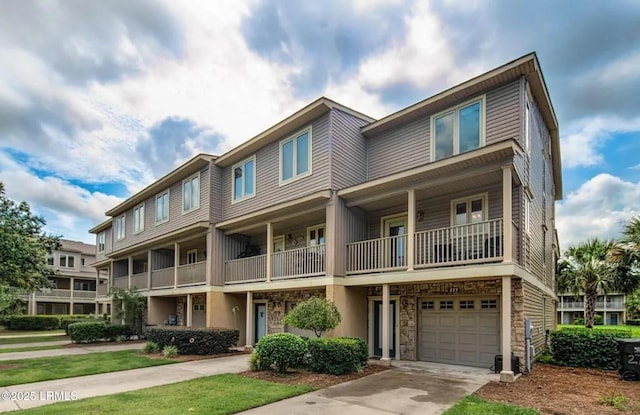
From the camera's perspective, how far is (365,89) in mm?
18016

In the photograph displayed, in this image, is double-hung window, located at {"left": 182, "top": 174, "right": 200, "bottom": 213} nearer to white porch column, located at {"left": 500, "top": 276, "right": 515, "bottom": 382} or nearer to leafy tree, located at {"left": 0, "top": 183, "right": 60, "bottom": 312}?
leafy tree, located at {"left": 0, "top": 183, "right": 60, "bottom": 312}

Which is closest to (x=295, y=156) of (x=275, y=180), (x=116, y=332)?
(x=275, y=180)

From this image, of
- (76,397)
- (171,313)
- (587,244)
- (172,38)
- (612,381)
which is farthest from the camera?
(587,244)

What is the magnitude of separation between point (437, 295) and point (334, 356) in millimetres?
3954

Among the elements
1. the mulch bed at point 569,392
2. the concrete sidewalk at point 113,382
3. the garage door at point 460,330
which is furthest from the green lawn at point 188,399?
the garage door at point 460,330

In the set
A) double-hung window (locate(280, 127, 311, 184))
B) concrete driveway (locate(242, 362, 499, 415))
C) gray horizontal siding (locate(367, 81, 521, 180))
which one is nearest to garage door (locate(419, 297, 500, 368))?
concrete driveway (locate(242, 362, 499, 415))

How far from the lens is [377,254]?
13.6 metres

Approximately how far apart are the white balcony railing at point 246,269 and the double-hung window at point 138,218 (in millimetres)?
10515

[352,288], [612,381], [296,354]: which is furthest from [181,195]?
[612,381]

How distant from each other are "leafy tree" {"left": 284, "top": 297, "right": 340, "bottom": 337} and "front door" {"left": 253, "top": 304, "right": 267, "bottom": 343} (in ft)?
20.5

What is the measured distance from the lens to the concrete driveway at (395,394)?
7.61m

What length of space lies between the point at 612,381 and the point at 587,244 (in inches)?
869

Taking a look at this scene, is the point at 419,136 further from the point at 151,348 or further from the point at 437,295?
the point at 151,348

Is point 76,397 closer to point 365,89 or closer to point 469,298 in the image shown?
point 469,298
